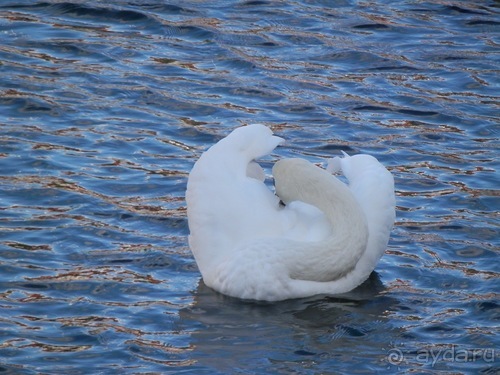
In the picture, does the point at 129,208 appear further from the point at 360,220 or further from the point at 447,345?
the point at 447,345

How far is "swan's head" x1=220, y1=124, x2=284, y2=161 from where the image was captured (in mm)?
8258

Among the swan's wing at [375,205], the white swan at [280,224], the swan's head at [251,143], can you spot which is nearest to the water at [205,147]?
the white swan at [280,224]

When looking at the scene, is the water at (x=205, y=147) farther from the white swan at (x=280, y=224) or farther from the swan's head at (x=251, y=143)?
the swan's head at (x=251, y=143)

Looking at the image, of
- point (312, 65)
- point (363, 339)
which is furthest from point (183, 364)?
point (312, 65)

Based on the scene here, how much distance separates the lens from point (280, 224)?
812cm

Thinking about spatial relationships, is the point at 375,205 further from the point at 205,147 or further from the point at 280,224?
the point at 205,147

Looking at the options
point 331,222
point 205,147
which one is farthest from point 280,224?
point 205,147

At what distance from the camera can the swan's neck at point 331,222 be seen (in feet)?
26.2

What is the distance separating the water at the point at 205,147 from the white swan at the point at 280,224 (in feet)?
0.49

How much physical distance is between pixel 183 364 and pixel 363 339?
1134 millimetres

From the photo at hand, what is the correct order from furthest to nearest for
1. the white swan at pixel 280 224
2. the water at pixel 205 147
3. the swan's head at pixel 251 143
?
the swan's head at pixel 251 143 → the white swan at pixel 280 224 → the water at pixel 205 147

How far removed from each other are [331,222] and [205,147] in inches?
114

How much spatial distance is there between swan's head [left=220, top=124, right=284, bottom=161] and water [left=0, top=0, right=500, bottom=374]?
36.0 inches

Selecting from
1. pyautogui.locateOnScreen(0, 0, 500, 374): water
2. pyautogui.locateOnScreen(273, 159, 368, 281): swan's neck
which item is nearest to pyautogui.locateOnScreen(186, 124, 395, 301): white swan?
pyautogui.locateOnScreen(273, 159, 368, 281): swan's neck
